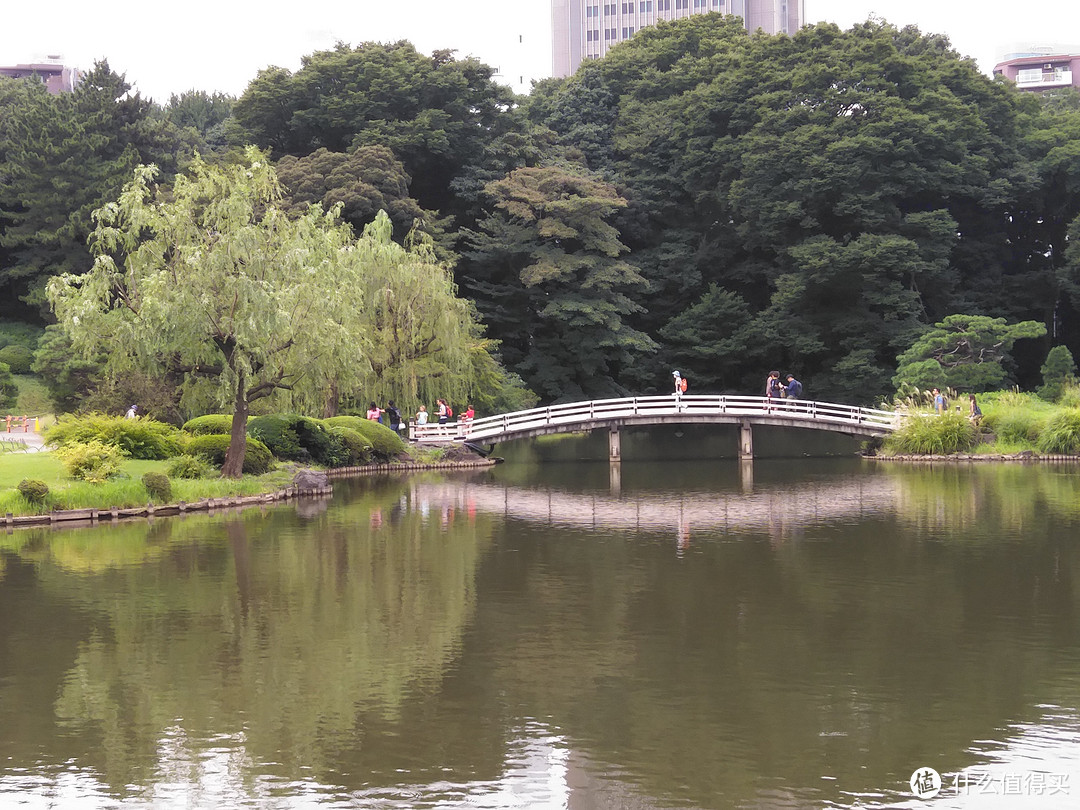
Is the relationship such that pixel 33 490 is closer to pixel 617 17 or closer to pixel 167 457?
pixel 167 457

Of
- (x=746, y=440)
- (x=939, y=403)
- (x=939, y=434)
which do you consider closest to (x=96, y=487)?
(x=746, y=440)

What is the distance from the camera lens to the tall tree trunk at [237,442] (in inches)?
1107

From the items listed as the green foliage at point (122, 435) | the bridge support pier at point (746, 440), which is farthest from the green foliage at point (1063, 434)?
the green foliage at point (122, 435)

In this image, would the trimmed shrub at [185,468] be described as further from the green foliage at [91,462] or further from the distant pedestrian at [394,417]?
the distant pedestrian at [394,417]

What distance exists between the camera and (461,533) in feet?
71.5

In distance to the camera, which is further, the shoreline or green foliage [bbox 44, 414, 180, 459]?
green foliage [bbox 44, 414, 180, 459]

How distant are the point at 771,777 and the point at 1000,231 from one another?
53737 mm

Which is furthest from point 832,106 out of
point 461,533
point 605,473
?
point 461,533

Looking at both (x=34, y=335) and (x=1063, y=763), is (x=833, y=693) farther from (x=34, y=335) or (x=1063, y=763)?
(x=34, y=335)

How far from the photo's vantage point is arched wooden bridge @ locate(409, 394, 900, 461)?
133 ft

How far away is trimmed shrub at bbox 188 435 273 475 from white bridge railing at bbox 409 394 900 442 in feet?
34.9

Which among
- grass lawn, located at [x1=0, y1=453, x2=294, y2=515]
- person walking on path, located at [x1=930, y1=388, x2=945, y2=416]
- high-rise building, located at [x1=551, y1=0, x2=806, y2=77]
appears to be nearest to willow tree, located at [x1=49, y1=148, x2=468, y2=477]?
grass lawn, located at [x1=0, y1=453, x2=294, y2=515]

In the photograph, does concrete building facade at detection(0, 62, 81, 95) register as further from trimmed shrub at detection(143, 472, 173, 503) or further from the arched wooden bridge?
trimmed shrub at detection(143, 472, 173, 503)

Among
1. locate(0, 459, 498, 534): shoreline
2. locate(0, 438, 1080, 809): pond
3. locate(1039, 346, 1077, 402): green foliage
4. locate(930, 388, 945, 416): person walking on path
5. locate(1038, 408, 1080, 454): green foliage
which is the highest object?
locate(1039, 346, 1077, 402): green foliage
